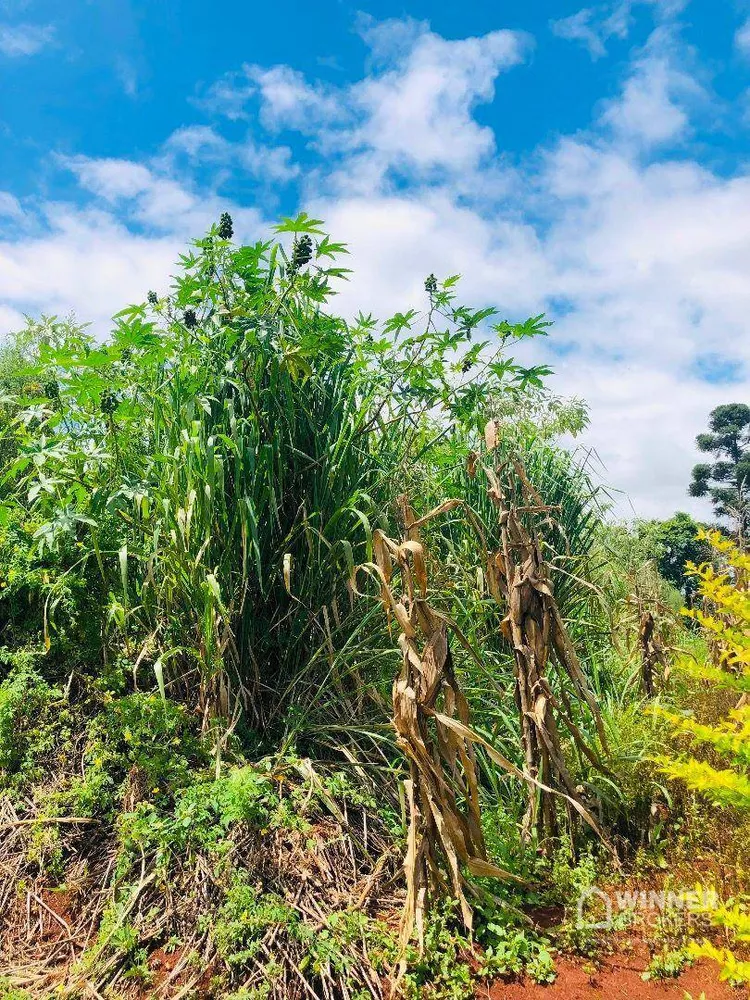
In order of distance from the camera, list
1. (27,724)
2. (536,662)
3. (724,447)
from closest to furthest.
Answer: (536,662) < (27,724) < (724,447)

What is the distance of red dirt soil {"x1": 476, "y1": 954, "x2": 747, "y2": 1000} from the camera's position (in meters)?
1.98

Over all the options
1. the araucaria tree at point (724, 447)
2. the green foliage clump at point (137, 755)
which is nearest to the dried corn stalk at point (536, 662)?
the green foliage clump at point (137, 755)

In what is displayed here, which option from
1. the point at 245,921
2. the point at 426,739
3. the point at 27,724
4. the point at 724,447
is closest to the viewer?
the point at 426,739

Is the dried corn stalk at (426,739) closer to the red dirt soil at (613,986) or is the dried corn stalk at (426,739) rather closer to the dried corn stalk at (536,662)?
the red dirt soil at (613,986)

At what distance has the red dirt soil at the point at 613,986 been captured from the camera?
1984 mm

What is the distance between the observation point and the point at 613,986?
2031mm

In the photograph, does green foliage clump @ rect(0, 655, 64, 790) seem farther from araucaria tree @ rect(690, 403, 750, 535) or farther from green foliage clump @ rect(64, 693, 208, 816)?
araucaria tree @ rect(690, 403, 750, 535)

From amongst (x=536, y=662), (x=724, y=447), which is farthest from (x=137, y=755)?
(x=724, y=447)

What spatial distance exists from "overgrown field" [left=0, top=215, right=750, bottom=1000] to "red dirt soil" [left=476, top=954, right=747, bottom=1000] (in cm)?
4

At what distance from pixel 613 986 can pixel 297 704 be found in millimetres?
1366

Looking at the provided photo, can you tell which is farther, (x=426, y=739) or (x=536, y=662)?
(x=536, y=662)

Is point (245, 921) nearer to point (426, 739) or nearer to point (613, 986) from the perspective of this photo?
point (426, 739)

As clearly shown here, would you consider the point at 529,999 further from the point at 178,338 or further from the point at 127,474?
the point at 178,338

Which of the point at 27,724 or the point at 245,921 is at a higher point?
the point at 27,724
